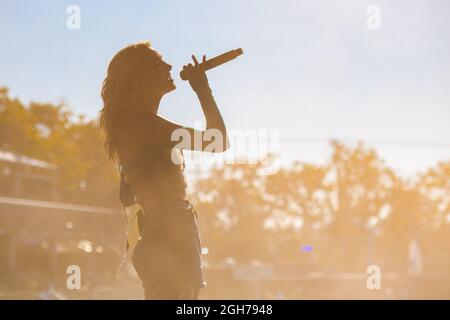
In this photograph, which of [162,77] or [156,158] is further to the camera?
[162,77]

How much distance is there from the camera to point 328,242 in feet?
164

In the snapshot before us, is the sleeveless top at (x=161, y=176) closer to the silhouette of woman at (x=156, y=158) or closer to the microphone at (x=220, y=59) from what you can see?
the silhouette of woman at (x=156, y=158)

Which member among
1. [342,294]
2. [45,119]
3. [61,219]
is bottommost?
[342,294]

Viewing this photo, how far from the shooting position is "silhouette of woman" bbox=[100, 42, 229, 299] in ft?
9.21

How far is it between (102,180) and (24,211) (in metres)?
5.42

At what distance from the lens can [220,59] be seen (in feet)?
9.35

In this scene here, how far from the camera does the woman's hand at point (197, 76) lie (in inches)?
113

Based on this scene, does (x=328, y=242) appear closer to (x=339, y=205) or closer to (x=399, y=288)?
(x=339, y=205)

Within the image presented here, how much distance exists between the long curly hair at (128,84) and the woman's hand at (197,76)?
0.20 meters

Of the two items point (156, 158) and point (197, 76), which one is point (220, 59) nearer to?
point (197, 76)

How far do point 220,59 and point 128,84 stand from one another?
495mm

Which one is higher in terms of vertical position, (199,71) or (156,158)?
(199,71)

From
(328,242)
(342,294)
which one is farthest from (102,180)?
(328,242)

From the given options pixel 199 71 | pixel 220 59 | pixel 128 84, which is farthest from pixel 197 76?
pixel 128 84
